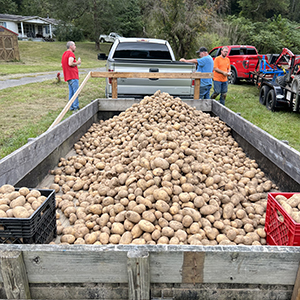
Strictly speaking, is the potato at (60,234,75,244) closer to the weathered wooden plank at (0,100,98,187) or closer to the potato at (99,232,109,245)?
the potato at (99,232,109,245)

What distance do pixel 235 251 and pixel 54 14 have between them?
4514 cm

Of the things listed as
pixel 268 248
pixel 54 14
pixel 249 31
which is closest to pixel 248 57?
pixel 268 248

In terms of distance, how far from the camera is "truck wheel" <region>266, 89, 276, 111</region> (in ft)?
30.3

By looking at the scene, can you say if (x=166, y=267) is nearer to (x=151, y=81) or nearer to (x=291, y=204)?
(x=291, y=204)

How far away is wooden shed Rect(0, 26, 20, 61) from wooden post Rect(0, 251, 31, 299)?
88.1 feet

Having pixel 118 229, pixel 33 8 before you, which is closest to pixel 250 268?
pixel 118 229

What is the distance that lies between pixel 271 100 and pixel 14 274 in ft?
30.7

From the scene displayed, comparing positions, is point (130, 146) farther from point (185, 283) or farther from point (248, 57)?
point (248, 57)

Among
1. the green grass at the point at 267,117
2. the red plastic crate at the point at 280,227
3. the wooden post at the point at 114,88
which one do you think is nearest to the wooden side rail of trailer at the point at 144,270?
the red plastic crate at the point at 280,227

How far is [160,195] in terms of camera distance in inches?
113

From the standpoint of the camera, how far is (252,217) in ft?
10.5

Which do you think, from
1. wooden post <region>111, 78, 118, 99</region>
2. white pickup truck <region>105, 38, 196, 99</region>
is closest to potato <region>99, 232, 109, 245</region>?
wooden post <region>111, 78, 118, 99</region>

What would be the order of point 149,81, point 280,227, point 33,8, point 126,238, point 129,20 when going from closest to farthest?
point 280,227 → point 126,238 → point 149,81 → point 129,20 → point 33,8

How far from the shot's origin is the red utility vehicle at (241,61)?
1395 cm
